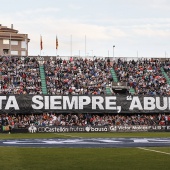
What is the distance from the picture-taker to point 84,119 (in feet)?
188

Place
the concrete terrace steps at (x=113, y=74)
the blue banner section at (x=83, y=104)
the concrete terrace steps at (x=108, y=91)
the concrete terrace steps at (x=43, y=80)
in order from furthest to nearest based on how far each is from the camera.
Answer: the concrete terrace steps at (x=113, y=74)
the concrete terrace steps at (x=108, y=91)
the concrete terrace steps at (x=43, y=80)
the blue banner section at (x=83, y=104)

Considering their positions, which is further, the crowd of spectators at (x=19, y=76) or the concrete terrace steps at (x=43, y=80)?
the concrete terrace steps at (x=43, y=80)

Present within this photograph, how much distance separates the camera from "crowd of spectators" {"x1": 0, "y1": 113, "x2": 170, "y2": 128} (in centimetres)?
5344

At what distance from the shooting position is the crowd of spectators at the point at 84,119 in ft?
175

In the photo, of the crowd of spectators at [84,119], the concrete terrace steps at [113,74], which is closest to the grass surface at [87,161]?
the crowd of spectators at [84,119]

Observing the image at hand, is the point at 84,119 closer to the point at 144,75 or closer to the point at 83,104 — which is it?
the point at 83,104

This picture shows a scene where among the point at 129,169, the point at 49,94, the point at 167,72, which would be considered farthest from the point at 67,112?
the point at 129,169

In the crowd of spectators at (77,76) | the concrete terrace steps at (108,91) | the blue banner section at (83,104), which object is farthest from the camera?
the concrete terrace steps at (108,91)

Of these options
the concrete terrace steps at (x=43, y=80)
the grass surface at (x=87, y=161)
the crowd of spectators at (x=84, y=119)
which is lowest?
the grass surface at (x=87, y=161)

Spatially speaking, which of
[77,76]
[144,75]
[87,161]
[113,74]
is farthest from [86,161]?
[144,75]

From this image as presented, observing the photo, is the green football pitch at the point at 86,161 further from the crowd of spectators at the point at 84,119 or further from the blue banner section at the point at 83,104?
the blue banner section at the point at 83,104

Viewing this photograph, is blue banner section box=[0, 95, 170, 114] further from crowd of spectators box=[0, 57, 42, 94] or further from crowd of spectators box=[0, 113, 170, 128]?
crowd of spectators box=[0, 57, 42, 94]

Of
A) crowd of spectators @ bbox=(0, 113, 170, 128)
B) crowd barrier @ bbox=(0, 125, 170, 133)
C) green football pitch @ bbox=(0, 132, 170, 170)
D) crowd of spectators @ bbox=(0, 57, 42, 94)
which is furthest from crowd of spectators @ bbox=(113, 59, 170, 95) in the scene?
green football pitch @ bbox=(0, 132, 170, 170)

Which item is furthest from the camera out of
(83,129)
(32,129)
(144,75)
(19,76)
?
(144,75)
